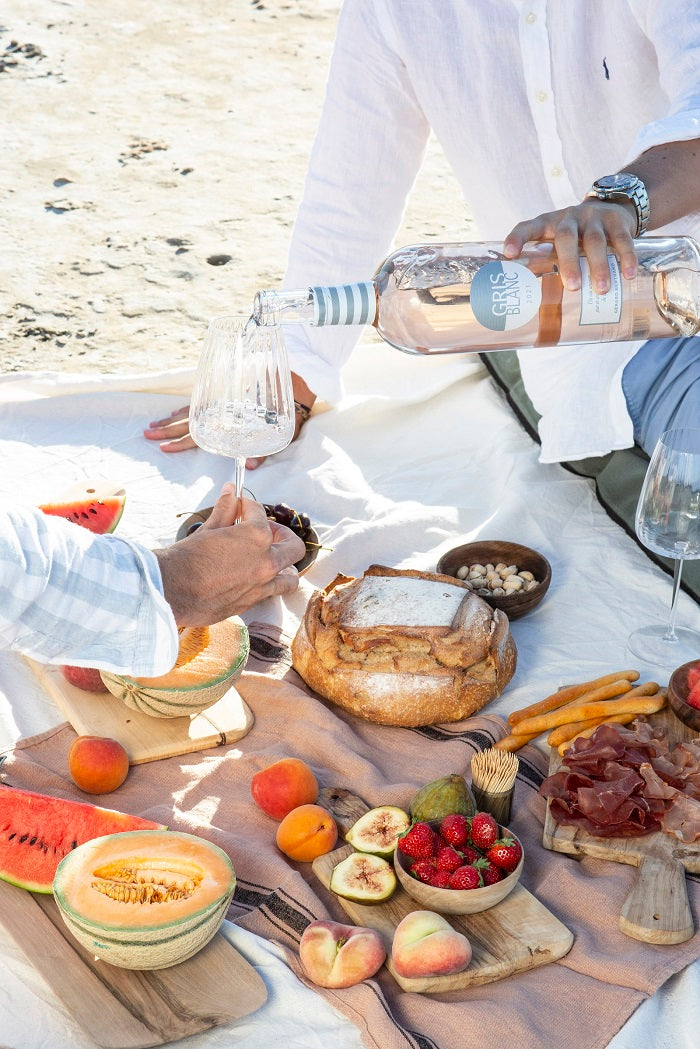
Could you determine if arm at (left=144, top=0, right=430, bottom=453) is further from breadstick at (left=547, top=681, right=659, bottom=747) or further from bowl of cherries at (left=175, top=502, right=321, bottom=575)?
breadstick at (left=547, top=681, right=659, bottom=747)

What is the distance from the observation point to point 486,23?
312cm

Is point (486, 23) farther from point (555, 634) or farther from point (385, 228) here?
point (555, 634)

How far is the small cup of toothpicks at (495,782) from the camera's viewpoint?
6.96 ft

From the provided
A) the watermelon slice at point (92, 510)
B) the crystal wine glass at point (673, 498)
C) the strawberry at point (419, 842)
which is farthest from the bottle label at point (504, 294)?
the watermelon slice at point (92, 510)

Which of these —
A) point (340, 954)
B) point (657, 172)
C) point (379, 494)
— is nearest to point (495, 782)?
point (340, 954)

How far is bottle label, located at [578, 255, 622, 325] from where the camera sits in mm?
2057

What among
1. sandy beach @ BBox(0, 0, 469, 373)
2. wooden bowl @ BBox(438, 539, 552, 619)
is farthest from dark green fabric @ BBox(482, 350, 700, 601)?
sandy beach @ BBox(0, 0, 469, 373)

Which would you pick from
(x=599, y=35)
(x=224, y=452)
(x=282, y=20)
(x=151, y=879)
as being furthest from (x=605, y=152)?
(x=282, y=20)

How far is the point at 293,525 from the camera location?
3010 mm

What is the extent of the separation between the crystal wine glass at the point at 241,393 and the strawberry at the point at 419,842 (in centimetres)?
80

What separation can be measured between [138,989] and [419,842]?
0.53m

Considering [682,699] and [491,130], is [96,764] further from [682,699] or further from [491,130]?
[491,130]

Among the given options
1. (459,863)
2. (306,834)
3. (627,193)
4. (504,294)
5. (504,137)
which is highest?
A: (627,193)

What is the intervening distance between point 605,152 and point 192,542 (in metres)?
1.83
